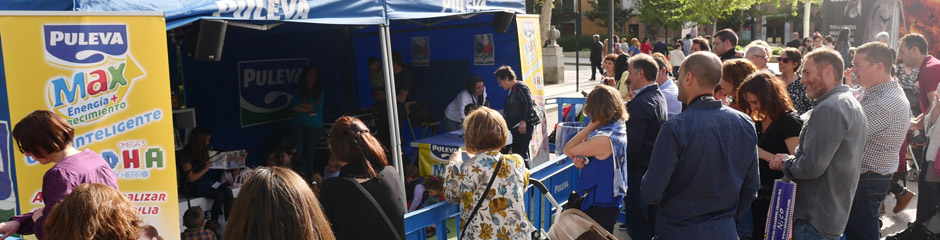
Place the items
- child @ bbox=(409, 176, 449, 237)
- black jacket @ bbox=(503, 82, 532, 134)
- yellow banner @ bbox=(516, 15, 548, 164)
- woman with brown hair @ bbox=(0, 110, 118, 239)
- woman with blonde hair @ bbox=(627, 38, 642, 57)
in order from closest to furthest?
woman with brown hair @ bbox=(0, 110, 118, 239), child @ bbox=(409, 176, 449, 237), black jacket @ bbox=(503, 82, 532, 134), yellow banner @ bbox=(516, 15, 548, 164), woman with blonde hair @ bbox=(627, 38, 642, 57)

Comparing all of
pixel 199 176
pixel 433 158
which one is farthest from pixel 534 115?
pixel 199 176

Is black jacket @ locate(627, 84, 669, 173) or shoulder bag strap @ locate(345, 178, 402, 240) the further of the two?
black jacket @ locate(627, 84, 669, 173)

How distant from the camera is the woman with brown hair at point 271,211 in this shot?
6.95ft

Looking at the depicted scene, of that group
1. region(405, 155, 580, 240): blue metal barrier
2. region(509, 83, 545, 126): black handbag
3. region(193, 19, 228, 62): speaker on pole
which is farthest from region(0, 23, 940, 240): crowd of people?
region(509, 83, 545, 126): black handbag

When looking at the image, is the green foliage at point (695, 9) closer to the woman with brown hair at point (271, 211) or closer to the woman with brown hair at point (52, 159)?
the woman with brown hair at point (52, 159)

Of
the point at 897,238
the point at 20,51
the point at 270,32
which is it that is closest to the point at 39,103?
the point at 20,51

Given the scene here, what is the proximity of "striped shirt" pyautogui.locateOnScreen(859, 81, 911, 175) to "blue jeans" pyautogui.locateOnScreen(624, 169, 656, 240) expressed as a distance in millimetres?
1557

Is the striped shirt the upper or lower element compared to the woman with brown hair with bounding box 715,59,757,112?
lower

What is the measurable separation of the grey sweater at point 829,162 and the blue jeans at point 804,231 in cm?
3

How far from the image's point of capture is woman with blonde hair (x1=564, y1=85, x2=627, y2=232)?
178 inches

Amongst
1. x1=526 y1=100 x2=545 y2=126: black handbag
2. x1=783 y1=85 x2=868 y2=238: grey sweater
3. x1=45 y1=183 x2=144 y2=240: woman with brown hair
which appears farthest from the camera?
x1=526 y1=100 x2=545 y2=126: black handbag

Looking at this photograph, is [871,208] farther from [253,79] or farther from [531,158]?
[253,79]

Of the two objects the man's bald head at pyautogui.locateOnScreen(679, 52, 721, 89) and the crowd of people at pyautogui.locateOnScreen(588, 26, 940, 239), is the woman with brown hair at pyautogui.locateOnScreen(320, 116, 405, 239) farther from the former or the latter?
the man's bald head at pyautogui.locateOnScreen(679, 52, 721, 89)

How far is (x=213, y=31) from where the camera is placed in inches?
181
